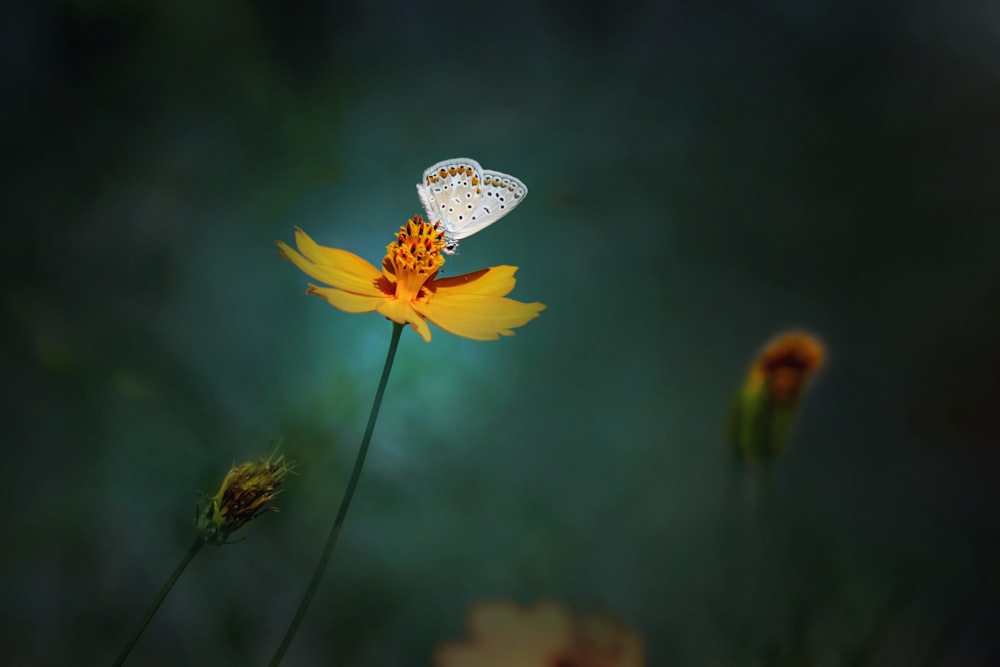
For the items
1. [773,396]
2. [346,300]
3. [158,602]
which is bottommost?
[158,602]

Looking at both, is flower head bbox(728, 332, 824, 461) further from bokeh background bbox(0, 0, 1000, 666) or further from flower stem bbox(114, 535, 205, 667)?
flower stem bbox(114, 535, 205, 667)

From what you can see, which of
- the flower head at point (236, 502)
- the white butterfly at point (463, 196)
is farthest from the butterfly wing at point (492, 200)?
the flower head at point (236, 502)

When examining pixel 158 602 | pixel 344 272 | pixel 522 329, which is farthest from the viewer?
pixel 522 329

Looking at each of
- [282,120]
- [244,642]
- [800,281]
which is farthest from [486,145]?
[244,642]

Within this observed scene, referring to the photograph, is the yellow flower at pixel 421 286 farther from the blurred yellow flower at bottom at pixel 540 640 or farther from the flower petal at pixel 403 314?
the blurred yellow flower at bottom at pixel 540 640

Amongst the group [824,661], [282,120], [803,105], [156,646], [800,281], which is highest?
[803,105]

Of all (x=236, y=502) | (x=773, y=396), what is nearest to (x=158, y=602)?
(x=236, y=502)

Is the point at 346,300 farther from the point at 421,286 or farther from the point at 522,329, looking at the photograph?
the point at 522,329

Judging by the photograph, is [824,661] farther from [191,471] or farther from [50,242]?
[50,242]
